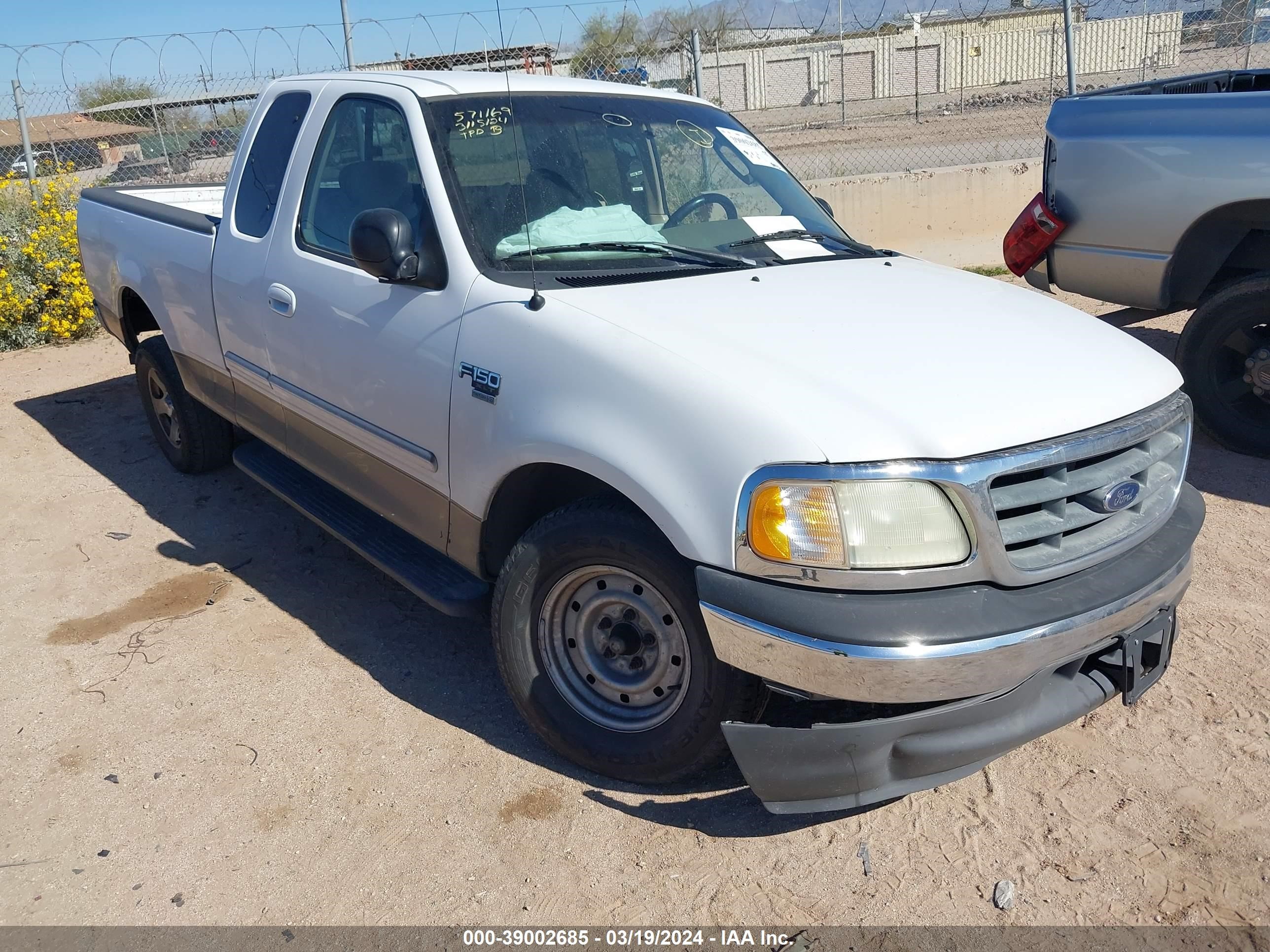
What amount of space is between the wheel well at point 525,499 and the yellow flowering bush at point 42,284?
298 inches

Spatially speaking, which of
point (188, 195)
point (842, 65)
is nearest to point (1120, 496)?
point (188, 195)

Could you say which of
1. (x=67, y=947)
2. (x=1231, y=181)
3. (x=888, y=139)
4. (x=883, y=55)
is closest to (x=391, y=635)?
(x=67, y=947)

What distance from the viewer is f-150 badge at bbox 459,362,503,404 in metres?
3.06

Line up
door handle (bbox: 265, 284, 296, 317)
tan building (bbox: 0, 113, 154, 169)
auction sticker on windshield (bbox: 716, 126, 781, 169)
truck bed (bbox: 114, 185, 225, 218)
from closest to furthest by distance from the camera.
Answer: door handle (bbox: 265, 284, 296, 317), auction sticker on windshield (bbox: 716, 126, 781, 169), truck bed (bbox: 114, 185, 225, 218), tan building (bbox: 0, 113, 154, 169)

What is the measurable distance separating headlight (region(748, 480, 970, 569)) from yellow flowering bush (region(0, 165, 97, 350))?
8647 millimetres

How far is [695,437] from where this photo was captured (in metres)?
2.58

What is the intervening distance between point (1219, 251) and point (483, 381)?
4114 mm

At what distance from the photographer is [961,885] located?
2723 millimetres

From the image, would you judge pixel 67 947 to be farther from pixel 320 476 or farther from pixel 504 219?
pixel 504 219

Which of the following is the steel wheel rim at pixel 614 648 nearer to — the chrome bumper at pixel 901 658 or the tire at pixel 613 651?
the tire at pixel 613 651

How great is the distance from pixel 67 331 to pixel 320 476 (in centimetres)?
653

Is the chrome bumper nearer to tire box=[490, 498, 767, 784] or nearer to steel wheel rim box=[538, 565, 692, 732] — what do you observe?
tire box=[490, 498, 767, 784]

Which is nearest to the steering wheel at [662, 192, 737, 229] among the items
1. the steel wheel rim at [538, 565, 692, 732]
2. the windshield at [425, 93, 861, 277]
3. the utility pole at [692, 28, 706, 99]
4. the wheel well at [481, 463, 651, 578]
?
the windshield at [425, 93, 861, 277]

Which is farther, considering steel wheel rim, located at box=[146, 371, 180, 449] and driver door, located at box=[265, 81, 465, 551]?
steel wheel rim, located at box=[146, 371, 180, 449]
